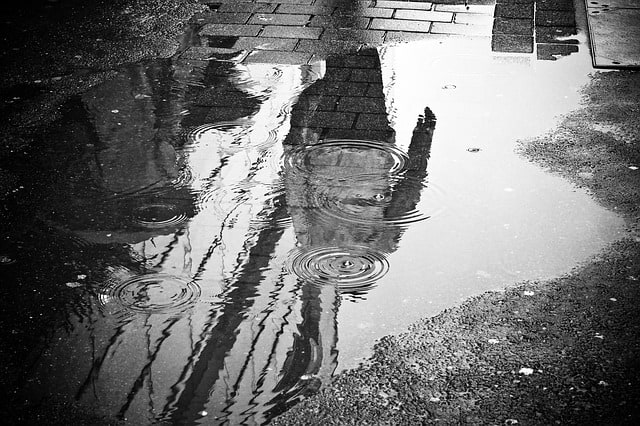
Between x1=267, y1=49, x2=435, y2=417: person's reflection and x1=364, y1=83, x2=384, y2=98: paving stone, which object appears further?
x1=364, y1=83, x2=384, y2=98: paving stone

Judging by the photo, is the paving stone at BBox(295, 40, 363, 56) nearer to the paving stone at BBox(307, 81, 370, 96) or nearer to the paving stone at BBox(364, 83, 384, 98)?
the paving stone at BBox(307, 81, 370, 96)

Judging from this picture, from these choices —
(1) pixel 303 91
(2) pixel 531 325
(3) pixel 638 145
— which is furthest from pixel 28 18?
(2) pixel 531 325

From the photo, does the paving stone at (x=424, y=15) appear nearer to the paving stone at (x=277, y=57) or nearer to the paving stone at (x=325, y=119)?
the paving stone at (x=277, y=57)

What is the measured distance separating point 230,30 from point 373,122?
273 cm

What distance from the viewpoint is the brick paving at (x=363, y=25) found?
7.95 metres

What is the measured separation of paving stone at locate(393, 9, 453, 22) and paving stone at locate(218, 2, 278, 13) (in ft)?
4.66

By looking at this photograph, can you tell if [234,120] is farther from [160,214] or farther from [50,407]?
[50,407]

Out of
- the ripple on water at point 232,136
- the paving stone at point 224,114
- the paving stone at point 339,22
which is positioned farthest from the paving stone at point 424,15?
the ripple on water at point 232,136

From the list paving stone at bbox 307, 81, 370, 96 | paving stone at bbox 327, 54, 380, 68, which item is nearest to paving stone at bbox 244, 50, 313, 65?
paving stone at bbox 327, 54, 380, 68

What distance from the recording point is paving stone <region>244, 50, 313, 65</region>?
7.67 metres

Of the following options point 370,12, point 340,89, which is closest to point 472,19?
point 370,12

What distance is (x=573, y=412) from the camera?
11.4ft

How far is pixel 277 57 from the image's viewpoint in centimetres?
777

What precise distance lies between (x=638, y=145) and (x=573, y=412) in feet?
10.2
